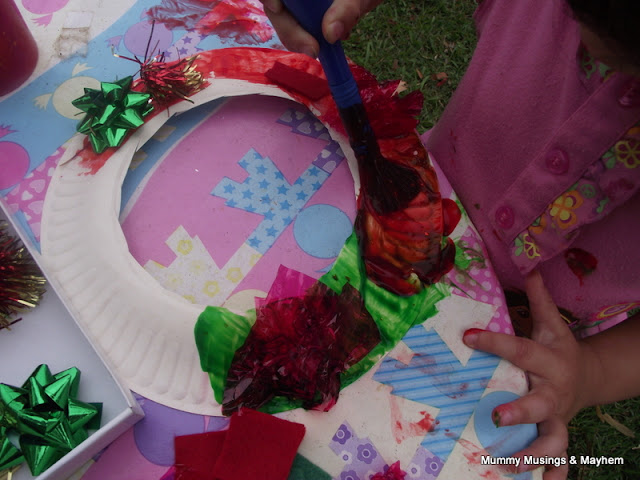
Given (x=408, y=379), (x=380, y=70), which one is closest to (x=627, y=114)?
(x=408, y=379)

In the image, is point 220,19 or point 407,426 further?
point 220,19

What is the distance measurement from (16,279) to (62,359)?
0.36 ft

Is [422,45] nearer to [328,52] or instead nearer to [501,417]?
[328,52]

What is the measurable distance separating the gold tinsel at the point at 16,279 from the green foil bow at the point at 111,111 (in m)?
0.15

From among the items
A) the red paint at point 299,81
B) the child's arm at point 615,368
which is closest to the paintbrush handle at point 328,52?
the red paint at point 299,81

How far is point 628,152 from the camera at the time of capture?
503 millimetres

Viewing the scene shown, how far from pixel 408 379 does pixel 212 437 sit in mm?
221

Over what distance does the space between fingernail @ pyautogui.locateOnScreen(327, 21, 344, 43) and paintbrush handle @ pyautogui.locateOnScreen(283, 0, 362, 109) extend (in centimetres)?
2

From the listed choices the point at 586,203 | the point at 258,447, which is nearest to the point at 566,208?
the point at 586,203

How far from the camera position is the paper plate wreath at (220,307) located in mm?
494

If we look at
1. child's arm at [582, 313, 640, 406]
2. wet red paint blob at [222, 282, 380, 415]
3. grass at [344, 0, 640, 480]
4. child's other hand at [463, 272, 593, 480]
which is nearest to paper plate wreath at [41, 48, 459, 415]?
wet red paint blob at [222, 282, 380, 415]

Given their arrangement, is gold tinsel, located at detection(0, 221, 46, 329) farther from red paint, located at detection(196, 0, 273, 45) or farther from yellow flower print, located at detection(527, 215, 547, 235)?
yellow flower print, located at detection(527, 215, 547, 235)

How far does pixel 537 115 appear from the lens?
0.62m

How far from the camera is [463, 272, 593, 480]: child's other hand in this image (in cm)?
50
